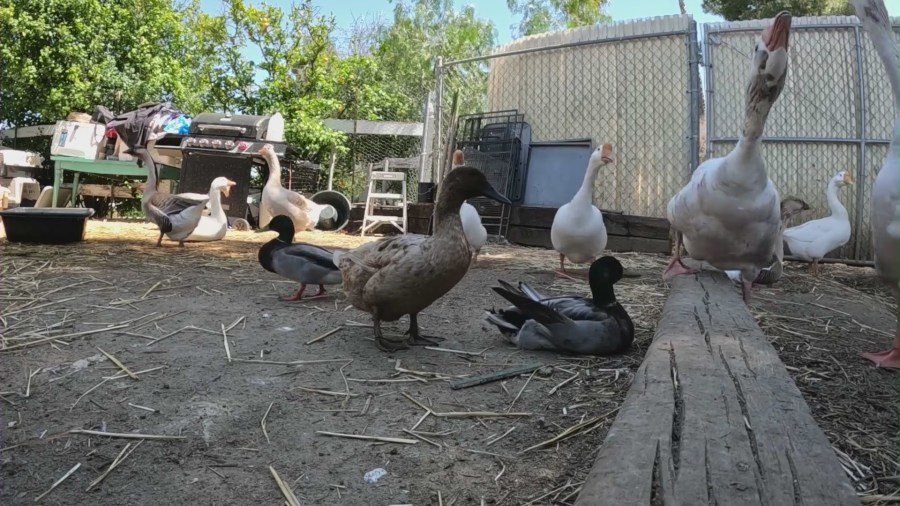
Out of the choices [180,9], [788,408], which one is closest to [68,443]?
[788,408]

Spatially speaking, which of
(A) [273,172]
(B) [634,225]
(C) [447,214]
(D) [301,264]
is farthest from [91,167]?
(C) [447,214]

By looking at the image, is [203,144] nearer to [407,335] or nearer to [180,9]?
[407,335]

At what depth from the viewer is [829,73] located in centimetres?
832

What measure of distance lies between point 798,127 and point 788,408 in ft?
26.4

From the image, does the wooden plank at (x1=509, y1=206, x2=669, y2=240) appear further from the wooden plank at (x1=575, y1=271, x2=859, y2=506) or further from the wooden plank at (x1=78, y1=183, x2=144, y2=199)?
the wooden plank at (x1=78, y1=183, x2=144, y2=199)

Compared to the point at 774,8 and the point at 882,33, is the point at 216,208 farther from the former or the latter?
the point at 774,8

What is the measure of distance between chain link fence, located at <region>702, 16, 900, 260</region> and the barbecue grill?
20.2ft

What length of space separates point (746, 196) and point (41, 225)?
705 centimetres

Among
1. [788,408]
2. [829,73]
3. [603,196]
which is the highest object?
[829,73]

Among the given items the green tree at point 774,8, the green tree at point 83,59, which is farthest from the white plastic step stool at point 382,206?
the green tree at point 774,8

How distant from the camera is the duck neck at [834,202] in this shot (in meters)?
7.29

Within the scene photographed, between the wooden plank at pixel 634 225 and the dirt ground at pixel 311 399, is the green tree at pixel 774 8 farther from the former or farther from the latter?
the dirt ground at pixel 311 399

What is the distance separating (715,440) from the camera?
148 centimetres

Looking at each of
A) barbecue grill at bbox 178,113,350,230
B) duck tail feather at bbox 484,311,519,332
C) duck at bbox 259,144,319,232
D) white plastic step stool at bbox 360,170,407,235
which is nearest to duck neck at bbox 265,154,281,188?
duck at bbox 259,144,319,232
